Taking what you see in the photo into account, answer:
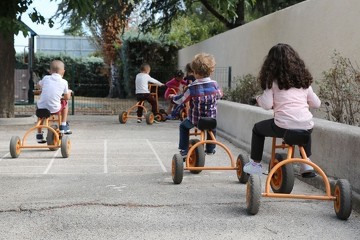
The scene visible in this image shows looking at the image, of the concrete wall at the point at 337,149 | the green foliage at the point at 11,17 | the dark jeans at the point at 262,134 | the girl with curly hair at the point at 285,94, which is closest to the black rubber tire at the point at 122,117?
the green foliage at the point at 11,17

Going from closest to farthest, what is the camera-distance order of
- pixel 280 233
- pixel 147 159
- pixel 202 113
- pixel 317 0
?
pixel 280 233, pixel 202 113, pixel 147 159, pixel 317 0

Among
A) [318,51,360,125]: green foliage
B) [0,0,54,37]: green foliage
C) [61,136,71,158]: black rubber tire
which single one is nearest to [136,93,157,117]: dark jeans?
[0,0,54,37]: green foliage

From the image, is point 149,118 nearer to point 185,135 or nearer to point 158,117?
point 158,117

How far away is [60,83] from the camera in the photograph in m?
9.55

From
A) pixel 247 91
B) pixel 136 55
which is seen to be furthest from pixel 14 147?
pixel 136 55

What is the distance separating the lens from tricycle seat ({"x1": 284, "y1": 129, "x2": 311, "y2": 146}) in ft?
18.0

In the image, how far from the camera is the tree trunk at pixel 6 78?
15.1 metres

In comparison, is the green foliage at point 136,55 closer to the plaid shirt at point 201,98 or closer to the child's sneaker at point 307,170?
the plaid shirt at point 201,98

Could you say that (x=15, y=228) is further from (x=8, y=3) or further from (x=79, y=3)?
(x=79, y=3)

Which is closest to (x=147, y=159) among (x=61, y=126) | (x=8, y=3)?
(x=61, y=126)

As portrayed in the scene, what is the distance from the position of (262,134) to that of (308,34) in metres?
5.74

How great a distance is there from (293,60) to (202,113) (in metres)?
1.92

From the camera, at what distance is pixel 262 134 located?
5832 millimetres

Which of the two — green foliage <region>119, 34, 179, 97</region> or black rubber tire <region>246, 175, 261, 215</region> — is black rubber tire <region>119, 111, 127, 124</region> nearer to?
black rubber tire <region>246, 175, 261, 215</region>
